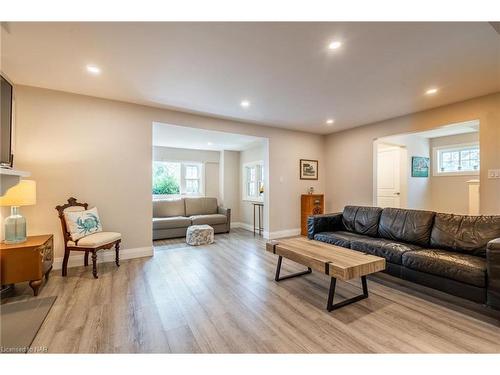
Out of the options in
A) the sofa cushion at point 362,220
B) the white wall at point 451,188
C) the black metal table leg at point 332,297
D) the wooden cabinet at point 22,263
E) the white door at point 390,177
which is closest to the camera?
the black metal table leg at point 332,297

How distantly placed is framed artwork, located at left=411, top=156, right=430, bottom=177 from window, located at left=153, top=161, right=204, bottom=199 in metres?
5.68

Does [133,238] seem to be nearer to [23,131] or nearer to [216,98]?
[23,131]

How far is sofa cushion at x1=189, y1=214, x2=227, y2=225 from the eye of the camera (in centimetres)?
549

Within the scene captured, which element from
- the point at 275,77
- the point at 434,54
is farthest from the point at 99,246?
the point at 434,54

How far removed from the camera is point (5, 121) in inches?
→ 102

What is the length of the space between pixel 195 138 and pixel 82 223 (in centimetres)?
293

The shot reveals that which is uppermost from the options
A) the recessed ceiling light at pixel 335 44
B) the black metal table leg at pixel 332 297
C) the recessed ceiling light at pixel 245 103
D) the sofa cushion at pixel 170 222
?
the recessed ceiling light at pixel 245 103

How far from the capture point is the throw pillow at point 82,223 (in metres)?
2.96

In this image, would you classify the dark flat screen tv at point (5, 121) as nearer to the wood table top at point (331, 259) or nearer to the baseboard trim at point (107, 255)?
the baseboard trim at point (107, 255)

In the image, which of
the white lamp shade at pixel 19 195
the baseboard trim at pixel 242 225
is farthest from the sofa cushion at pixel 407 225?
the white lamp shade at pixel 19 195

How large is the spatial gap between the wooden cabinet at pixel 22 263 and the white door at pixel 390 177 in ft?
22.2

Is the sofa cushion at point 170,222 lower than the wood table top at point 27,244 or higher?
lower

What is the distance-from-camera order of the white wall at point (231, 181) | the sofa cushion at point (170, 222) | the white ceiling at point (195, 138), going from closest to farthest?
the white ceiling at point (195, 138) → the sofa cushion at point (170, 222) → the white wall at point (231, 181)

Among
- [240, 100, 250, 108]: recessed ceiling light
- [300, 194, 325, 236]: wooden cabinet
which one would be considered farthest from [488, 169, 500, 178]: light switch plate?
[240, 100, 250, 108]: recessed ceiling light
